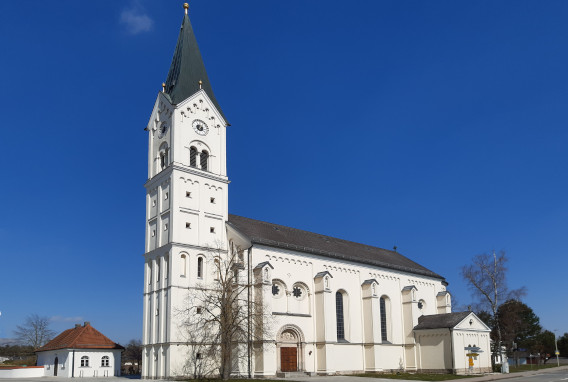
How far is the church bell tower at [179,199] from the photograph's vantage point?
40406 millimetres

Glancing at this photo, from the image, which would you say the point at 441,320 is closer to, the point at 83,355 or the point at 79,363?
the point at 83,355

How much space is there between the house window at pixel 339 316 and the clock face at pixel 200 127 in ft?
64.6

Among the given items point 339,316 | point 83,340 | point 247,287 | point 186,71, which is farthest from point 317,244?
point 83,340

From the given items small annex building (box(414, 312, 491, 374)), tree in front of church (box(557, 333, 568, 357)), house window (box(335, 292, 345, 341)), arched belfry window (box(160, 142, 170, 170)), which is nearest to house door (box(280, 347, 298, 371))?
house window (box(335, 292, 345, 341))

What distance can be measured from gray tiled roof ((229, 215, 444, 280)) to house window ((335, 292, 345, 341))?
12.5 feet

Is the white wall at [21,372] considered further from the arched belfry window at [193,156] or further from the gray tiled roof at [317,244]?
the arched belfry window at [193,156]

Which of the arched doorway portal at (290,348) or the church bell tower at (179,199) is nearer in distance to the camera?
the church bell tower at (179,199)

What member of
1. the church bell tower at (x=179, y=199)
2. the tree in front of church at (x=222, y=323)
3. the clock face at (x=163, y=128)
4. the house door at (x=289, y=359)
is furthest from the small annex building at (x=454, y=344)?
the clock face at (x=163, y=128)

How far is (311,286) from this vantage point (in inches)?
1833

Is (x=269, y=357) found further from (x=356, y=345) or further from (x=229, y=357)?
(x=356, y=345)

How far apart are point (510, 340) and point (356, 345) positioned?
26653 millimetres

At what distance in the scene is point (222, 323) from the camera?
37.7 metres

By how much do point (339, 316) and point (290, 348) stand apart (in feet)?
23.7

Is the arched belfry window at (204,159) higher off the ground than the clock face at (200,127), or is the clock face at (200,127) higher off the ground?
the clock face at (200,127)
